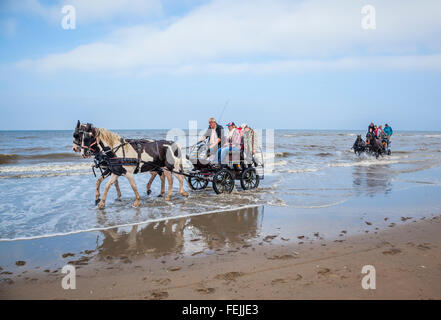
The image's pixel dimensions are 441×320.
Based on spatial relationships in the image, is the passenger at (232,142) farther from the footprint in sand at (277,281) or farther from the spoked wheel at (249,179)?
the footprint in sand at (277,281)

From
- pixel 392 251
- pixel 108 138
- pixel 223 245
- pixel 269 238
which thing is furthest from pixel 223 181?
pixel 392 251

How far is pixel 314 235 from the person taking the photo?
5789 millimetres

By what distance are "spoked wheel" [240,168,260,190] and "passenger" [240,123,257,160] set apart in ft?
1.68

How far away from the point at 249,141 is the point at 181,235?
4933mm

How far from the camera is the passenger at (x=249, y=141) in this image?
1002cm

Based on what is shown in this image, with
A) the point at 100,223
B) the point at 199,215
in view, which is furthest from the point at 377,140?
the point at 100,223

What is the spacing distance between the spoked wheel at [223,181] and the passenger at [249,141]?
93cm

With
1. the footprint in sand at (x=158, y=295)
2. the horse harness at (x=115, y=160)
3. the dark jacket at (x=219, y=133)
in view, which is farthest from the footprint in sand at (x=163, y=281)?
the dark jacket at (x=219, y=133)

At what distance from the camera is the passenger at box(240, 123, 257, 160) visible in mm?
10023

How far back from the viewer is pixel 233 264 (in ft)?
14.8

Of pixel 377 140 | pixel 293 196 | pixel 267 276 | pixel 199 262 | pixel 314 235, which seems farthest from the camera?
pixel 377 140
